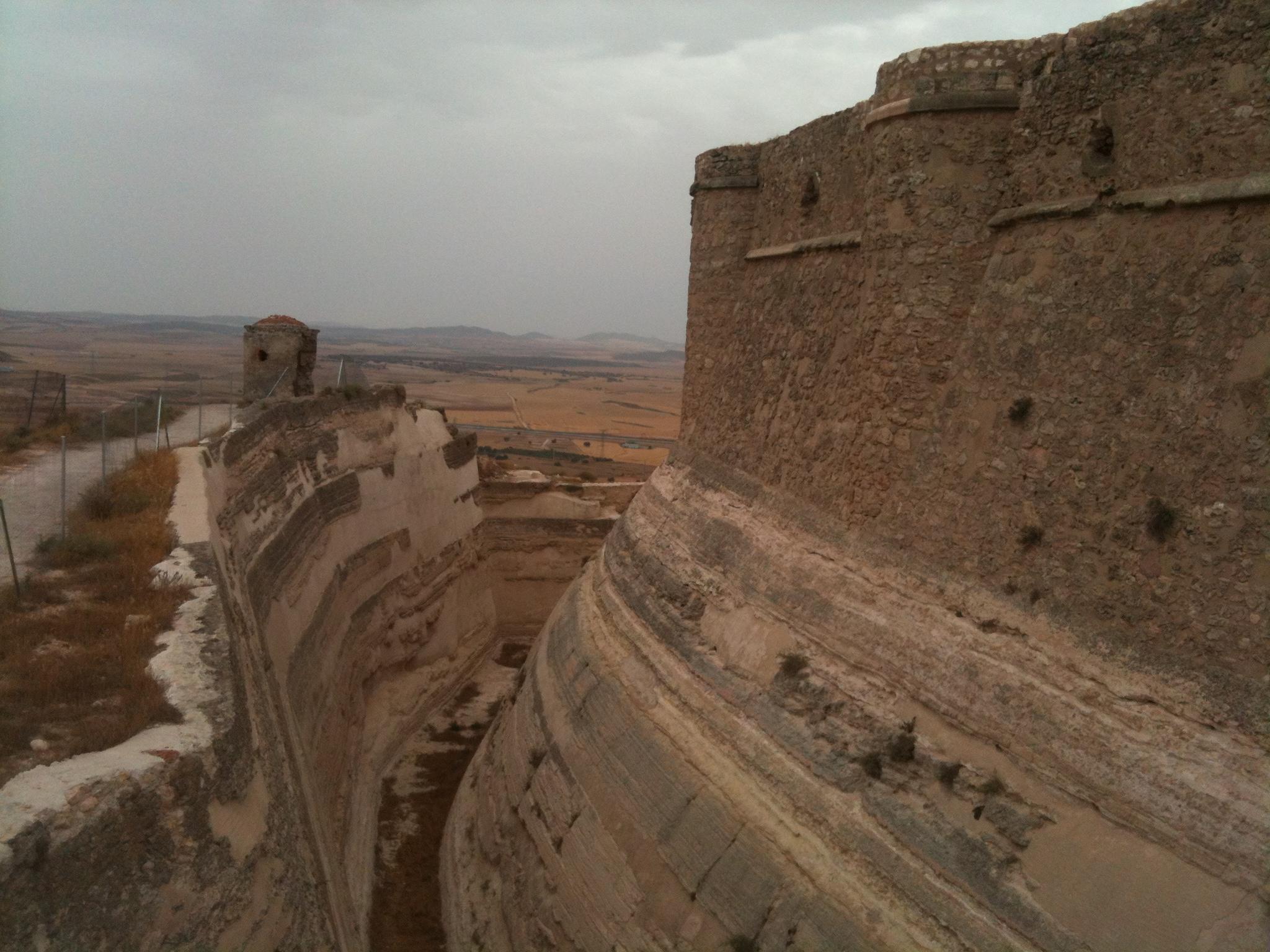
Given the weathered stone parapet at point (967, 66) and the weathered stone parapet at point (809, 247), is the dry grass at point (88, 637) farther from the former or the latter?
the weathered stone parapet at point (967, 66)

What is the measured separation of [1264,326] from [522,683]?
31.8 ft

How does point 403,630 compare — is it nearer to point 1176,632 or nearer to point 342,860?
point 342,860

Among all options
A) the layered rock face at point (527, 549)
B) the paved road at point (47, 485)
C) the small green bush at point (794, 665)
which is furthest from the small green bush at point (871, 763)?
the layered rock face at point (527, 549)

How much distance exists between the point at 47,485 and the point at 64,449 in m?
1.69

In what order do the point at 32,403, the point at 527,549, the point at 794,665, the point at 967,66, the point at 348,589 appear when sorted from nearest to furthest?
the point at 967,66, the point at 794,665, the point at 32,403, the point at 348,589, the point at 527,549

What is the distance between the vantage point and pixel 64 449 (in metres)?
8.69

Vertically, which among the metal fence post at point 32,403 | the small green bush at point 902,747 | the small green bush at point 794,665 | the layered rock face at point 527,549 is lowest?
the layered rock face at point 527,549

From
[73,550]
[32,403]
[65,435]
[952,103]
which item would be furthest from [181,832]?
[32,403]

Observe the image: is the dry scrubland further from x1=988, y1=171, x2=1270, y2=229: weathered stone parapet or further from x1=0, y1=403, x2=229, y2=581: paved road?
x1=988, y1=171, x2=1270, y2=229: weathered stone parapet

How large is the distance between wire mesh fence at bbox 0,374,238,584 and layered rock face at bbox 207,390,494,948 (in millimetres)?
1319

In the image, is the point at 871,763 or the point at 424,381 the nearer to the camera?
the point at 871,763

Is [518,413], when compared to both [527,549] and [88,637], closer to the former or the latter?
[527,549]

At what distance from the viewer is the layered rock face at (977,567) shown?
196 inches

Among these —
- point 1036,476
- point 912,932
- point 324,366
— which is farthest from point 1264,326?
point 324,366
